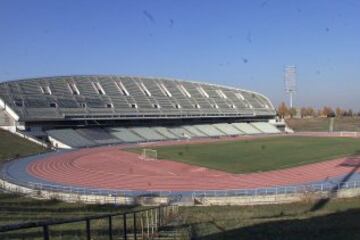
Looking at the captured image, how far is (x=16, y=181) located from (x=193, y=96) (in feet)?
210

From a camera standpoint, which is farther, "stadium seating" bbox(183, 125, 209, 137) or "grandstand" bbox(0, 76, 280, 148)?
"stadium seating" bbox(183, 125, 209, 137)

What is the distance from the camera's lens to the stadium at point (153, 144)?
27.5 meters

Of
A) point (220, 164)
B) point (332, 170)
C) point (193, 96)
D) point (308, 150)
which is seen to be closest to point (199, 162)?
point (220, 164)

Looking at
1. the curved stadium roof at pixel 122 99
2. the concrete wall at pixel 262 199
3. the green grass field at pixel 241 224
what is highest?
the curved stadium roof at pixel 122 99

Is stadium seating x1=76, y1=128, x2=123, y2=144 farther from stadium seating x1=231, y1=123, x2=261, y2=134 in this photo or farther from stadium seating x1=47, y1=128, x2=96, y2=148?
stadium seating x1=231, y1=123, x2=261, y2=134

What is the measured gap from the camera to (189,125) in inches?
3337

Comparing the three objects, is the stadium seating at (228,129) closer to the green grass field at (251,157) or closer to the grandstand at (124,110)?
the grandstand at (124,110)

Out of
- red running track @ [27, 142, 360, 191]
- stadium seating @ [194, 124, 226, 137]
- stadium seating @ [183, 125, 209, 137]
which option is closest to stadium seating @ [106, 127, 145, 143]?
stadium seating @ [183, 125, 209, 137]

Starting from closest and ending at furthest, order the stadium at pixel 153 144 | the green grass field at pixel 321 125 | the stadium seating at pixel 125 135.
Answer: the stadium at pixel 153 144
the stadium seating at pixel 125 135
the green grass field at pixel 321 125

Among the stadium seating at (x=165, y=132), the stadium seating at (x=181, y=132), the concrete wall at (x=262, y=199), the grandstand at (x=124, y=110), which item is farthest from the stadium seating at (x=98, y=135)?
the concrete wall at (x=262, y=199)

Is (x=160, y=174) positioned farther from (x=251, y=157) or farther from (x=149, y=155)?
(x=251, y=157)

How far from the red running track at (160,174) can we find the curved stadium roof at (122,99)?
25673 millimetres

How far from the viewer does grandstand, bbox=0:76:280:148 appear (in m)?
65.9

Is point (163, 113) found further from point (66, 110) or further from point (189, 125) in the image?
point (66, 110)
